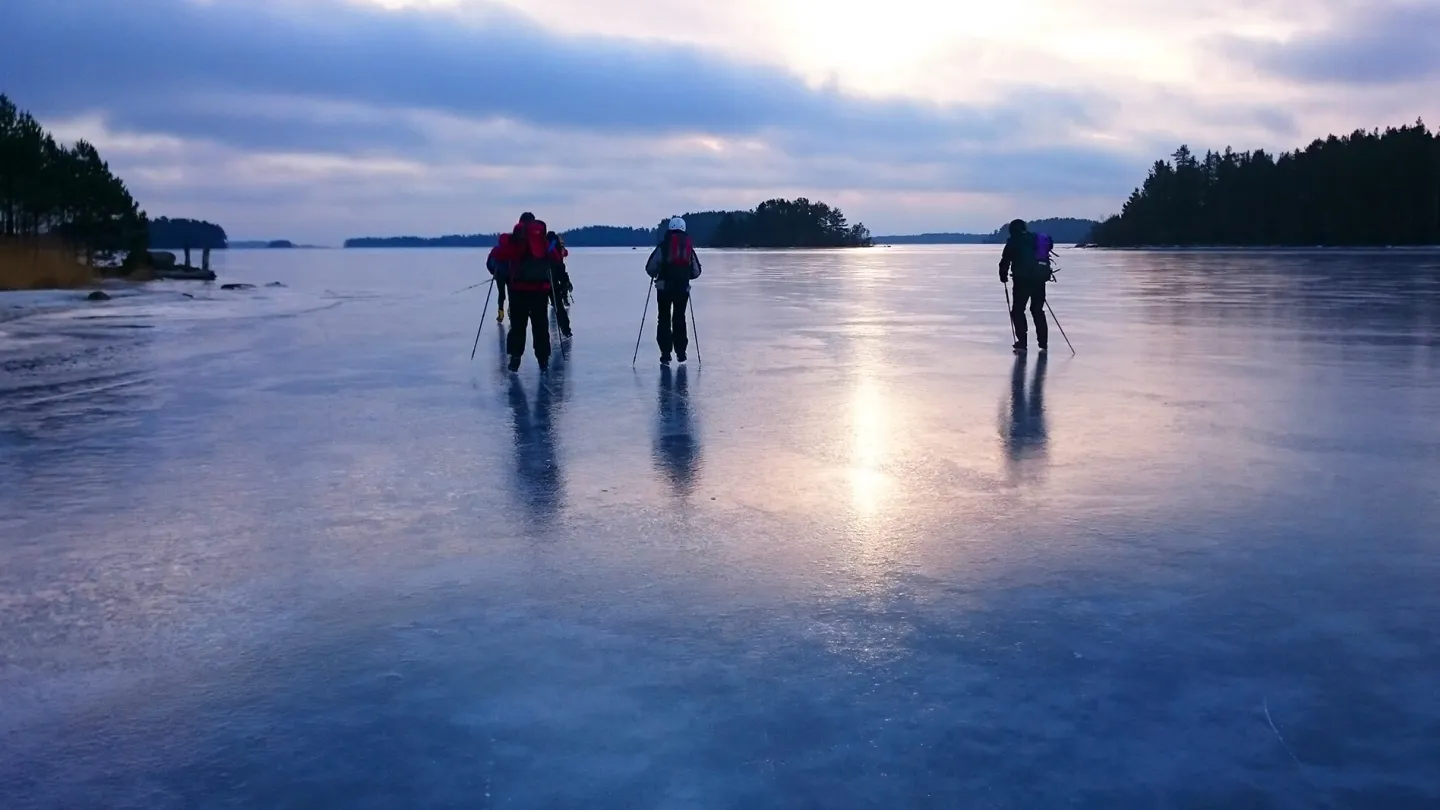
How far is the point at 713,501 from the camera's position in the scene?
6.98m

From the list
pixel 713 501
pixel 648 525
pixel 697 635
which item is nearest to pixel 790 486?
pixel 713 501

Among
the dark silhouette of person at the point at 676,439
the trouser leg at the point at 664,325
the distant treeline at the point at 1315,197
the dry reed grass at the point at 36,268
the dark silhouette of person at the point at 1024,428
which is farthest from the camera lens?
the distant treeline at the point at 1315,197

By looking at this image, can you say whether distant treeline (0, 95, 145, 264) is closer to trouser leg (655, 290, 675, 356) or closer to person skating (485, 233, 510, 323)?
person skating (485, 233, 510, 323)

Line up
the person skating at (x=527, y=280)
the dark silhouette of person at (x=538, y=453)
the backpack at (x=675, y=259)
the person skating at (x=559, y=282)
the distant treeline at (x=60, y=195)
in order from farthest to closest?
the distant treeline at (x=60, y=195) < the person skating at (x=559, y=282) < the backpack at (x=675, y=259) < the person skating at (x=527, y=280) < the dark silhouette of person at (x=538, y=453)

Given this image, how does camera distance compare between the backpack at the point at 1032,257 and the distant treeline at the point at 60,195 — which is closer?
the backpack at the point at 1032,257

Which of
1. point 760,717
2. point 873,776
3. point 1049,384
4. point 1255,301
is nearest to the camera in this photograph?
point 873,776

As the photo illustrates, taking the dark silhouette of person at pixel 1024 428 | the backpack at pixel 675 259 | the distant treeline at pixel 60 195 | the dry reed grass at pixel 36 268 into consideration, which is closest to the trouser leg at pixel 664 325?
the backpack at pixel 675 259

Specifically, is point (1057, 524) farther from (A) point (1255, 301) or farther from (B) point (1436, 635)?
(A) point (1255, 301)

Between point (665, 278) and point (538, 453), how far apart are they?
6.50 meters

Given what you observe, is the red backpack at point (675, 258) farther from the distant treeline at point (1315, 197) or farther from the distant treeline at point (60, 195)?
the distant treeline at point (1315, 197)

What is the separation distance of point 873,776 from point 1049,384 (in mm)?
9765

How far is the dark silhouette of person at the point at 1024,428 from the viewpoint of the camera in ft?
26.7

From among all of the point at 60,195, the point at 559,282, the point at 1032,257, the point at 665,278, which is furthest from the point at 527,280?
the point at 60,195

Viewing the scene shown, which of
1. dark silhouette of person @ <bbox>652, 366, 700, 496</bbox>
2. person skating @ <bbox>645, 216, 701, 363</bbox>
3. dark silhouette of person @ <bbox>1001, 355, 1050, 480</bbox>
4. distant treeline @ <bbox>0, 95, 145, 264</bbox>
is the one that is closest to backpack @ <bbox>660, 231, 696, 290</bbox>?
person skating @ <bbox>645, 216, 701, 363</bbox>
